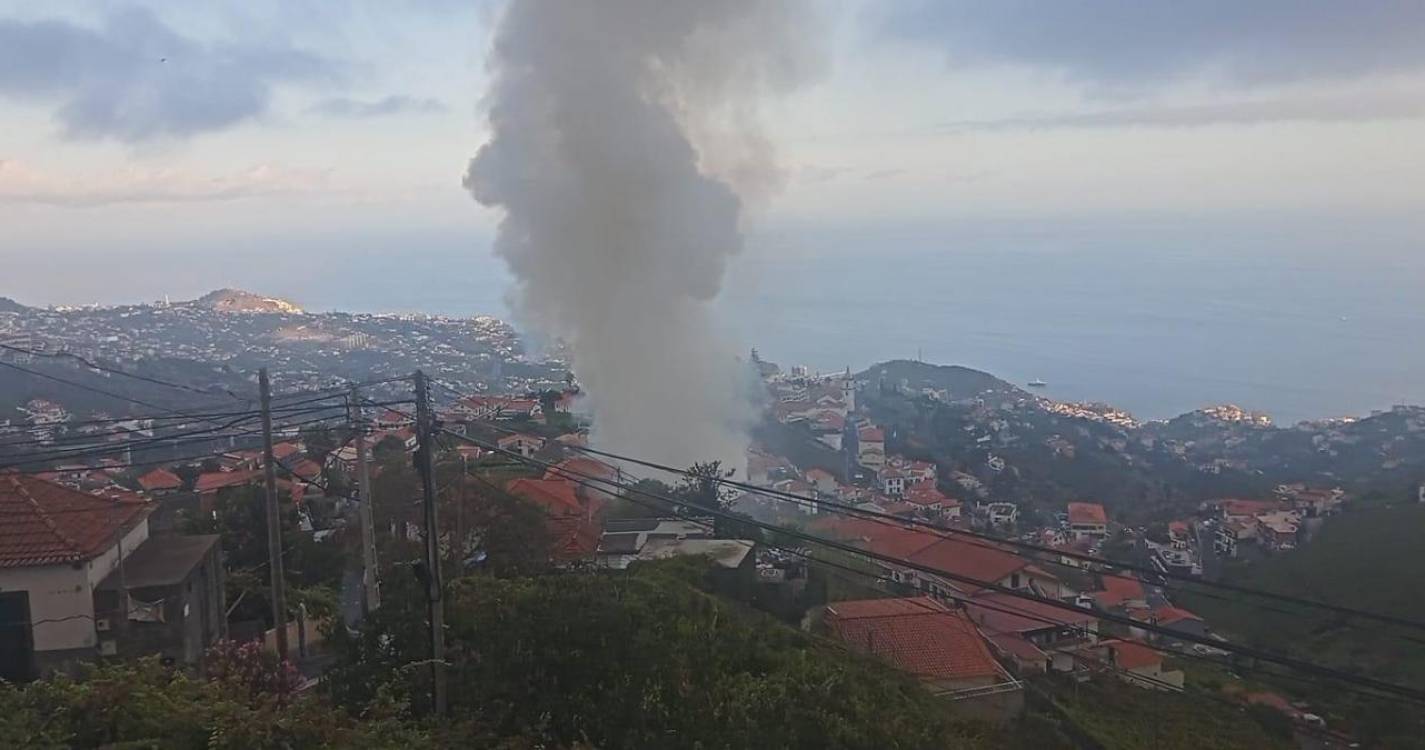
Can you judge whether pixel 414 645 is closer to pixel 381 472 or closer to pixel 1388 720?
pixel 381 472

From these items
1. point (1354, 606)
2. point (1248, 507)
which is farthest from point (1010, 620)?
point (1248, 507)

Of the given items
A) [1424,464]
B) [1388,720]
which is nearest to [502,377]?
[1424,464]

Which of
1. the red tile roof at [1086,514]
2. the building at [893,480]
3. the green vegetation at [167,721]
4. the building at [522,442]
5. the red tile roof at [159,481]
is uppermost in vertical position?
the green vegetation at [167,721]

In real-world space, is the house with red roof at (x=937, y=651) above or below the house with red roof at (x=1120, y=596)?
above

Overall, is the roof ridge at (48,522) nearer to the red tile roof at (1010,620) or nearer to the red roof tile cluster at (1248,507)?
the red tile roof at (1010,620)

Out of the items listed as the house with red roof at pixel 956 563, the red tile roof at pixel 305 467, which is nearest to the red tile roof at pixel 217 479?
the red tile roof at pixel 305 467

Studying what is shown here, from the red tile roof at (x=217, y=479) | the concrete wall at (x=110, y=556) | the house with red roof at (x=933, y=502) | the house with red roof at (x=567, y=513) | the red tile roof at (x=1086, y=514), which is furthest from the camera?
the red tile roof at (x=1086, y=514)

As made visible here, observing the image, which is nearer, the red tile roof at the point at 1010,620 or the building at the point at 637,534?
the building at the point at 637,534

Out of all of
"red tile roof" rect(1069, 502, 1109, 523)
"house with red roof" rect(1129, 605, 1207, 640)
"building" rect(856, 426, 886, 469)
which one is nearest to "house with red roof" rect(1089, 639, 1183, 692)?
"house with red roof" rect(1129, 605, 1207, 640)
